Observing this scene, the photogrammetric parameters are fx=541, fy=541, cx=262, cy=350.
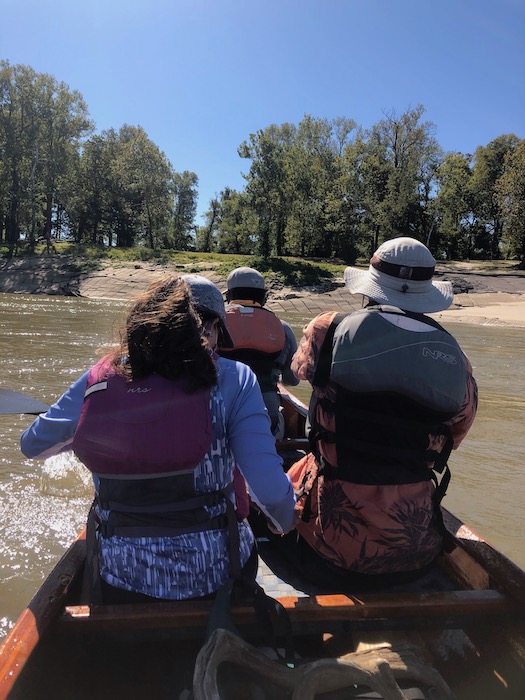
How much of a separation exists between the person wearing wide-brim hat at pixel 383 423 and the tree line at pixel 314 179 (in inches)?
1341

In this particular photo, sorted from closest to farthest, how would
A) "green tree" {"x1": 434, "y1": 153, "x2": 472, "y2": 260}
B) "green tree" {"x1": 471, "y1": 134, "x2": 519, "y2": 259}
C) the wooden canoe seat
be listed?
the wooden canoe seat
"green tree" {"x1": 434, "y1": 153, "x2": 472, "y2": 260}
"green tree" {"x1": 471, "y1": 134, "x2": 519, "y2": 259}

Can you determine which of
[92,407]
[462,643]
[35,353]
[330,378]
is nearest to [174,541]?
[92,407]

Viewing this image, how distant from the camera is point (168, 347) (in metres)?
1.56

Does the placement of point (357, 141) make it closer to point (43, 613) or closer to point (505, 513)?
point (505, 513)

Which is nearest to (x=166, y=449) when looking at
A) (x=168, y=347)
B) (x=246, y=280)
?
(x=168, y=347)

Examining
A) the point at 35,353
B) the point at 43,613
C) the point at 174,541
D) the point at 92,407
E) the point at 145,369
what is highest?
the point at 145,369

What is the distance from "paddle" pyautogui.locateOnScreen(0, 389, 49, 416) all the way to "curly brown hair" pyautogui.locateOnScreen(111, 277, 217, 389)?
1586mm

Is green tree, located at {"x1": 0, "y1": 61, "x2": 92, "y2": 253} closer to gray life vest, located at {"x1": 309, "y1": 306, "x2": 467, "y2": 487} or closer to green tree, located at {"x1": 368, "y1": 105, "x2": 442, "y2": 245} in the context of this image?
green tree, located at {"x1": 368, "y1": 105, "x2": 442, "y2": 245}

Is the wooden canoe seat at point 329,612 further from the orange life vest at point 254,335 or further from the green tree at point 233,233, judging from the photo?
the green tree at point 233,233

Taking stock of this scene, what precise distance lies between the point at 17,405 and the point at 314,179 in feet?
116

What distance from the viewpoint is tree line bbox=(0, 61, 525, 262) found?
34531mm

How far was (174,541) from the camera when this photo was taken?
160 cm

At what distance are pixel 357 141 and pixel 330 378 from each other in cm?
3864

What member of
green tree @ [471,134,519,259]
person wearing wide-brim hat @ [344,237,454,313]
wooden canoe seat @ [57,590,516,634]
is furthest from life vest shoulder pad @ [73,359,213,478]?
green tree @ [471,134,519,259]
